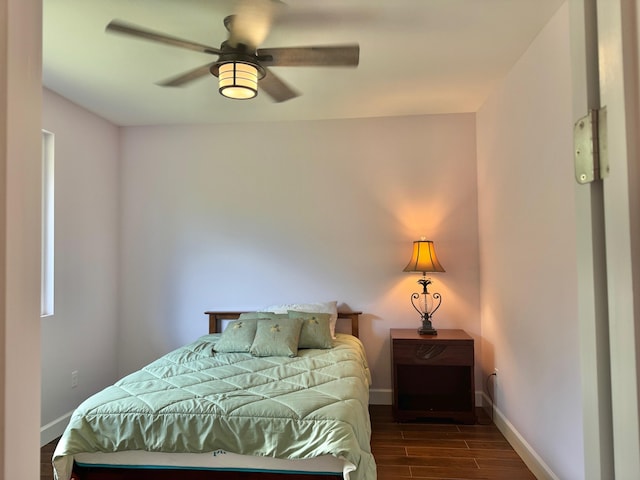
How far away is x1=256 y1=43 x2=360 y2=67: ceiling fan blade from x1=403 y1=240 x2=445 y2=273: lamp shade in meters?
1.89

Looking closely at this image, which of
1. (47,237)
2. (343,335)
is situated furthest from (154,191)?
(343,335)

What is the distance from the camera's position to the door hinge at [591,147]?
607 mm

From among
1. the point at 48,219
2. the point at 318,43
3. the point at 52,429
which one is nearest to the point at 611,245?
the point at 318,43

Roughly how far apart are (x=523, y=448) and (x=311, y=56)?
108 inches

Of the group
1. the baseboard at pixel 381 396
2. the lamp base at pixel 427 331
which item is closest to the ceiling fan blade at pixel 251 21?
the lamp base at pixel 427 331

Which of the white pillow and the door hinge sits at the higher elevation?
the door hinge

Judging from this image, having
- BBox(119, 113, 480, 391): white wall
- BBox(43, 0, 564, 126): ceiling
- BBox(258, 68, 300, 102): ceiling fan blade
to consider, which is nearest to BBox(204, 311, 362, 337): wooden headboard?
BBox(119, 113, 480, 391): white wall

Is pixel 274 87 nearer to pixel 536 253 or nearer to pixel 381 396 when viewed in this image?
pixel 536 253

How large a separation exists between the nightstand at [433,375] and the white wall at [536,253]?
0.26 meters

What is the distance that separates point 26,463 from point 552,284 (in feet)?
7.83

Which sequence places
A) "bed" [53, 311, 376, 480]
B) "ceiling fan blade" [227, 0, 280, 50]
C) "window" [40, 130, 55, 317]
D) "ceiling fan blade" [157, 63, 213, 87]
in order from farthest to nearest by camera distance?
"window" [40, 130, 55, 317], "ceiling fan blade" [157, 63, 213, 87], "ceiling fan blade" [227, 0, 280, 50], "bed" [53, 311, 376, 480]

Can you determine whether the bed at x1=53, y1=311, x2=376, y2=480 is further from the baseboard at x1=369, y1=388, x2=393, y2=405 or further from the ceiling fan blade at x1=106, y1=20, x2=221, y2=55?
the ceiling fan blade at x1=106, y1=20, x2=221, y2=55

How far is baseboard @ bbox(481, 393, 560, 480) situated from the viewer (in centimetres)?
241

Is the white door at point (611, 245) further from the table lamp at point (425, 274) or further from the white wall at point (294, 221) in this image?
the white wall at point (294, 221)
